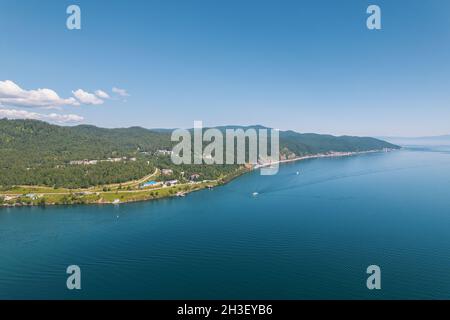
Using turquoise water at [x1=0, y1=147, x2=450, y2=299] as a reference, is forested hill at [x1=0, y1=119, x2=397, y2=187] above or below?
above

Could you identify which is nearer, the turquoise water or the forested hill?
the turquoise water

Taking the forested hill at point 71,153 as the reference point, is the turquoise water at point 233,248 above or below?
below

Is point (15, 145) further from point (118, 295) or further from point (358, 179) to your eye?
point (358, 179)

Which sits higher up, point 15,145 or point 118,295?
point 15,145

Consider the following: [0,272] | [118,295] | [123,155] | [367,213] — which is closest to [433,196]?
[367,213]

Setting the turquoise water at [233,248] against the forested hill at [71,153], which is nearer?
the turquoise water at [233,248]
